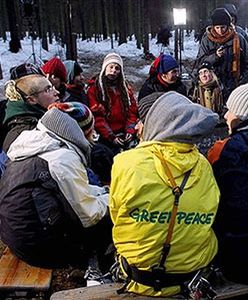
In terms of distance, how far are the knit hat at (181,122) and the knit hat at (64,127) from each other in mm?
668

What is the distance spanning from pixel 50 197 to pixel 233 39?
4500mm

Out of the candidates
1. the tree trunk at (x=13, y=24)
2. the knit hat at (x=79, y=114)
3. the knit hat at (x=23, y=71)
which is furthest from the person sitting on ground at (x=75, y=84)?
the tree trunk at (x=13, y=24)

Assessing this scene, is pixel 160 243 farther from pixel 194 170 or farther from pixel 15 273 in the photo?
pixel 15 273

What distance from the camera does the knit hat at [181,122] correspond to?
2.40m

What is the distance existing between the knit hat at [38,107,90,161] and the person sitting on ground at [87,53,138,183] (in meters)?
2.36

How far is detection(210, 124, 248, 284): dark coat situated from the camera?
8.27 feet

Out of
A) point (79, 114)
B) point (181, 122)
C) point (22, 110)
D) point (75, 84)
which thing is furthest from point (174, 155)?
point (75, 84)

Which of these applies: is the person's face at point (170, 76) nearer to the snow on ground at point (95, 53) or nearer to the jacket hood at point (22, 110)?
the jacket hood at point (22, 110)

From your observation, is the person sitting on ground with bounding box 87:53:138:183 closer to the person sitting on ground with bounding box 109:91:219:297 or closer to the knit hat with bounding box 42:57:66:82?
the knit hat with bounding box 42:57:66:82

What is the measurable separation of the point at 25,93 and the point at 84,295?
1905 mm

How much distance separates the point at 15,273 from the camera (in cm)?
307

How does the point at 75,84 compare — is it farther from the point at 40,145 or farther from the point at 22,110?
A: the point at 40,145

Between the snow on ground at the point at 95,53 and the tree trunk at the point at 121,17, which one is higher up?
the tree trunk at the point at 121,17

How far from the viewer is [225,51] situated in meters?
6.52
